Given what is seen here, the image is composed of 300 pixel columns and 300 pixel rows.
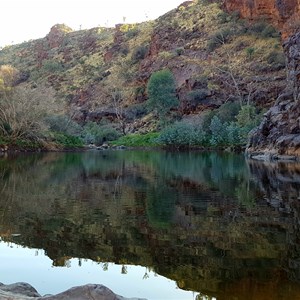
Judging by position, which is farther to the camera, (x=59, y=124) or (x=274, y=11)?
(x=274, y=11)

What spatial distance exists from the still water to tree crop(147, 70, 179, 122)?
214 feet

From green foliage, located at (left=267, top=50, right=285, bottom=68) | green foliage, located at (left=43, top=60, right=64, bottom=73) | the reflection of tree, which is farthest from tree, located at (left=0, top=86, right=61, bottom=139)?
green foliage, located at (left=43, top=60, right=64, bottom=73)

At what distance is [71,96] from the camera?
356 feet

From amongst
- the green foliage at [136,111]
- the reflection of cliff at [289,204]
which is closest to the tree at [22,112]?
the green foliage at [136,111]

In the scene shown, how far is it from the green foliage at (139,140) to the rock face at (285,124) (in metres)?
24.7

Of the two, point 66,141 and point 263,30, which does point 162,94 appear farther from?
point 263,30

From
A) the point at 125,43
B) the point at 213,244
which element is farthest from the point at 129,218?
the point at 125,43

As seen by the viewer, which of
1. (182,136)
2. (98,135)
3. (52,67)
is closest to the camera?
(182,136)

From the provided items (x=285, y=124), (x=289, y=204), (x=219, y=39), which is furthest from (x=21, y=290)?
(x=219, y=39)

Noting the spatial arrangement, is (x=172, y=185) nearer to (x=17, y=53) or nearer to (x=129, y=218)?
(x=129, y=218)

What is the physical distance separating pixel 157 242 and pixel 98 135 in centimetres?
7166

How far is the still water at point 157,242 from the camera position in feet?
24.1

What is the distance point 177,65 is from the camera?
314 ft

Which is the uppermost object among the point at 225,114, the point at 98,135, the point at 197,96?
the point at 197,96
